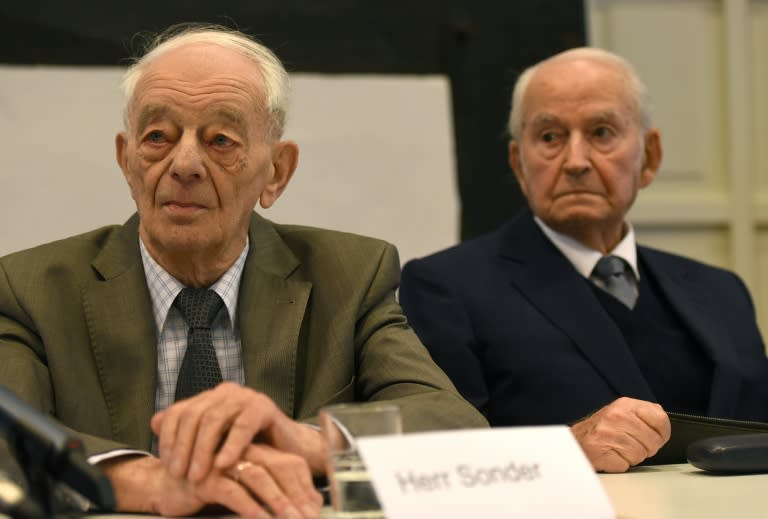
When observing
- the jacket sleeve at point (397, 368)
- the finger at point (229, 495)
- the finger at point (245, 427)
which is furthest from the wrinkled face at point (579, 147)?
the finger at point (229, 495)

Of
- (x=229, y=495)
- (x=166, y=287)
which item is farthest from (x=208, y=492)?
(x=166, y=287)

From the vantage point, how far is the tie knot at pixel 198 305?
192 centimetres

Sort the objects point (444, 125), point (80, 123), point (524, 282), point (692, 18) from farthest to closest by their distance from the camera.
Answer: point (692, 18) → point (444, 125) → point (80, 123) → point (524, 282)

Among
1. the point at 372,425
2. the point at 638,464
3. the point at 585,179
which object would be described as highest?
the point at 585,179

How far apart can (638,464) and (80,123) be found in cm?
197

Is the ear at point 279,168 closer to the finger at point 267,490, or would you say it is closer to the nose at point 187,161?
the nose at point 187,161

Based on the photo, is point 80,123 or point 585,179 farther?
point 80,123

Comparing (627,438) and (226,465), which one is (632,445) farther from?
(226,465)

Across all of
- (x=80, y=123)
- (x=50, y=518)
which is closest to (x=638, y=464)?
(x=50, y=518)

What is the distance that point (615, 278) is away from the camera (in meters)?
2.74

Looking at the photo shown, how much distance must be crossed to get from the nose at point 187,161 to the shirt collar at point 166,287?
0.60 feet

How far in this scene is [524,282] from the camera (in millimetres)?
2613

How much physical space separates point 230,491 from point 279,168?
1039mm

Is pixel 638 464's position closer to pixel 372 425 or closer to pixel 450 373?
pixel 450 373
